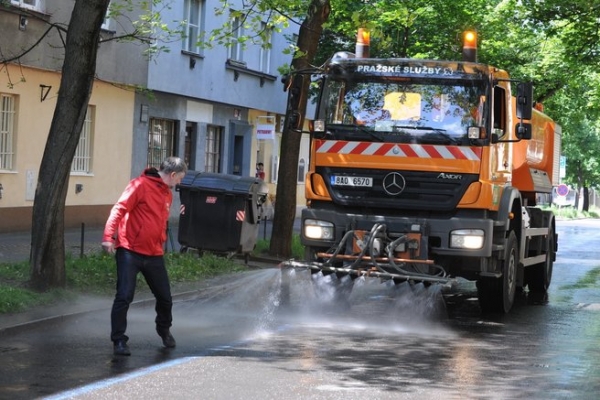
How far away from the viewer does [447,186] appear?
1359cm

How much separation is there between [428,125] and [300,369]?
4.82 m

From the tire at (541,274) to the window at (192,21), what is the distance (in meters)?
15.1

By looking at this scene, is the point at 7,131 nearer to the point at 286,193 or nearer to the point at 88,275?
the point at 286,193

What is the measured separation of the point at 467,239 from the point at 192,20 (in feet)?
64.8

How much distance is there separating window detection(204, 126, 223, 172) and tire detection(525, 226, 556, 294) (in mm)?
17086

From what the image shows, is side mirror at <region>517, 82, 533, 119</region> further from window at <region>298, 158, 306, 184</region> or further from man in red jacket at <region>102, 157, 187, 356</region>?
window at <region>298, 158, 306, 184</region>

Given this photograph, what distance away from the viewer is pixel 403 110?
542 inches

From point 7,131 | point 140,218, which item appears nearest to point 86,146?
point 7,131

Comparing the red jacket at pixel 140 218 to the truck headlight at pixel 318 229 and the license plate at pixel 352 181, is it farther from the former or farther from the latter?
the license plate at pixel 352 181

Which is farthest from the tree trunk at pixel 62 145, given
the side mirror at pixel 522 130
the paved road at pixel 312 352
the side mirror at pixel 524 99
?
the side mirror at pixel 522 130

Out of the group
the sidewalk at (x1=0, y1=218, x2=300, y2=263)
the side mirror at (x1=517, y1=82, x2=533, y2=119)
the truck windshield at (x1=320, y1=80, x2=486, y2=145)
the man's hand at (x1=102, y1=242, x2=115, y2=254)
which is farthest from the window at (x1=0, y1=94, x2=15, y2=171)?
the man's hand at (x1=102, y1=242, x2=115, y2=254)

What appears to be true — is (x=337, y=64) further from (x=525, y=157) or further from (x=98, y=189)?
(x=98, y=189)

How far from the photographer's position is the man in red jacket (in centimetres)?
1005

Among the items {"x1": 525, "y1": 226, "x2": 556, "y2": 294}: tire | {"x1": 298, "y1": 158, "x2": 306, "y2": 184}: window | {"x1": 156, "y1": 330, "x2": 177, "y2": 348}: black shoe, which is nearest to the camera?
{"x1": 156, "y1": 330, "x2": 177, "y2": 348}: black shoe
